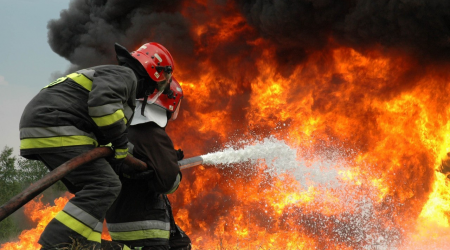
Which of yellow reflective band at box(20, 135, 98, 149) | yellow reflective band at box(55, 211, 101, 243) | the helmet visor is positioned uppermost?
the helmet visor

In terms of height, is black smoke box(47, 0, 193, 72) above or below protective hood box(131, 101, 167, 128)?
below

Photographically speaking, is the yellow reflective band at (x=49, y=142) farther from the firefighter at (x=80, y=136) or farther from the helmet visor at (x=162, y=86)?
the helmet visor at (x=162, y=86)

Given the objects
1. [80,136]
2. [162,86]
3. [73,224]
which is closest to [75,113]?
[80,136]

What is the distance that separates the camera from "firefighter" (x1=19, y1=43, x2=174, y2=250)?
2.94 meters

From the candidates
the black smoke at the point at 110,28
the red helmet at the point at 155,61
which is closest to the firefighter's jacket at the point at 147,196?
the red helmet at the point at 155,61

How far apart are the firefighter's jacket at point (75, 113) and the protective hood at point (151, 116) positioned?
0.67 m

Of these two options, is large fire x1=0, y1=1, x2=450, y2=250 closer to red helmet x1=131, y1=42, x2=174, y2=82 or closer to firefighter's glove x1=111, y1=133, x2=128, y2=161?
red helmet x1=131, y1=42, x2=174, y2=82

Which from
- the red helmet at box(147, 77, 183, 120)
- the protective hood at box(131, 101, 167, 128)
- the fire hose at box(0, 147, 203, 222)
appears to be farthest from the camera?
the red helmet at box(147, 77, 183, 120)

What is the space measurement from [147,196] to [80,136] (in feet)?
3.62

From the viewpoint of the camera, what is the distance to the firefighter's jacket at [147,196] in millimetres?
3756

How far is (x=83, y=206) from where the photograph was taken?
295cm

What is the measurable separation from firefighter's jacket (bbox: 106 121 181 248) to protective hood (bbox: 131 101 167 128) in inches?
2.0

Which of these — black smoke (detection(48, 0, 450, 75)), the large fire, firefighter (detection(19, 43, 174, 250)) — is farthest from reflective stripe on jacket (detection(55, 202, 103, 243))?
black smoke (detection(48, 0, 450, 75))

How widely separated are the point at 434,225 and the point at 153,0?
8.63 meters
